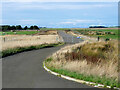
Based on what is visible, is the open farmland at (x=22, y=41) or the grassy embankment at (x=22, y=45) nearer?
the grassy embankment at (x=22, y=45)

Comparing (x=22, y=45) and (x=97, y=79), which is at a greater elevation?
(x=22, y=45)

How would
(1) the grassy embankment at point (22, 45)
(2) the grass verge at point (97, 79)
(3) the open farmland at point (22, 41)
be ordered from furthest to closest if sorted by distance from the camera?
(3) the open farmland at point (22, 41)
(1) the grassy embankment at point (22, 45)
(2) the grass verge at point (97, 79)

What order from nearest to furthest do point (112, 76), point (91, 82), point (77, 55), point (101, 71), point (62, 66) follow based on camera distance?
point (91, 82) < point (112, 76) < point (101, 71) < point (62, 66) < point (77, 55)

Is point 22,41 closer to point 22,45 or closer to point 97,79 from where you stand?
point 22,45

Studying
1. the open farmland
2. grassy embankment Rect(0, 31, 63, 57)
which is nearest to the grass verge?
grassy embankment Rect(0, 31, 63, 57)

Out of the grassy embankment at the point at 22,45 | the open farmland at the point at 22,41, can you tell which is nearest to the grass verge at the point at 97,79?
the grassy embankment at the point at 22,45

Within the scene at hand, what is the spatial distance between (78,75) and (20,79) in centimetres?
286

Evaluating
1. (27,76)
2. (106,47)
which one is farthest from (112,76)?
(106,47)

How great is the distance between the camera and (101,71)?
10695 millimetres

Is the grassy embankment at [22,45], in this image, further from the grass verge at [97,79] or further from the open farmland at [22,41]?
the grass verge at [97,79]

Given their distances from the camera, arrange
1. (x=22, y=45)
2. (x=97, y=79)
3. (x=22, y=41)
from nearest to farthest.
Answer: (x=97, y=79), (x=22, y=45), (x=22, y=41)

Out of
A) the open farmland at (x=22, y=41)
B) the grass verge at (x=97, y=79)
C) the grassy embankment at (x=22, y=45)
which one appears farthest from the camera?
the open farmland at (x=22, y=41)

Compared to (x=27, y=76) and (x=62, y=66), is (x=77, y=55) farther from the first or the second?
(x=27, y=76)

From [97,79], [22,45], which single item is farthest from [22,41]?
[97,79]
